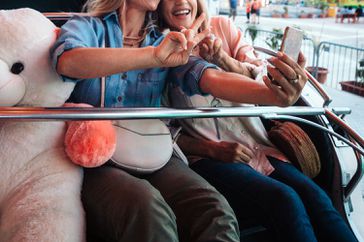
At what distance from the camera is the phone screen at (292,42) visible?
3.31 ft

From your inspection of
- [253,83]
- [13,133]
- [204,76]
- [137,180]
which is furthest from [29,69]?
[253,83]

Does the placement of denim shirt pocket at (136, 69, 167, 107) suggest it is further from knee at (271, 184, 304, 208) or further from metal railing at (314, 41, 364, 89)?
metal railing at (314, 41, 364, 89)

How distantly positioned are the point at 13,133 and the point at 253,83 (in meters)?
0.69

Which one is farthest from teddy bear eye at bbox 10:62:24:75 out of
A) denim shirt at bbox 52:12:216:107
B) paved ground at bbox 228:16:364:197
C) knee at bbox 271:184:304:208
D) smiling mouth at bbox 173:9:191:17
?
paved ground at bbox 228:16:364:197

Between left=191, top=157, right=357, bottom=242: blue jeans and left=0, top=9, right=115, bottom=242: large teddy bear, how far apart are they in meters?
0.51

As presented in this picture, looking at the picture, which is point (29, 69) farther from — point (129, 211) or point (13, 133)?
point (129, 211)

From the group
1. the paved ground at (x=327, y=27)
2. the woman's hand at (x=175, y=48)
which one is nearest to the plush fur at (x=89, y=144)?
the woman's hand at (x=175, y=48)

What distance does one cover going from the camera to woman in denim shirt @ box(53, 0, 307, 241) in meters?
0.98

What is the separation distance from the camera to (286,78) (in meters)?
1.08

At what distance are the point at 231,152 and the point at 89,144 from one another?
56 cm

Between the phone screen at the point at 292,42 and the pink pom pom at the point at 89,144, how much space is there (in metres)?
0.52

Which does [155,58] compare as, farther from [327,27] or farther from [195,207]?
[327,27]

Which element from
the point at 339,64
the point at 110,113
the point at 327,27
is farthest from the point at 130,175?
the point at 327,27

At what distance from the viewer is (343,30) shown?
21.7 ft
